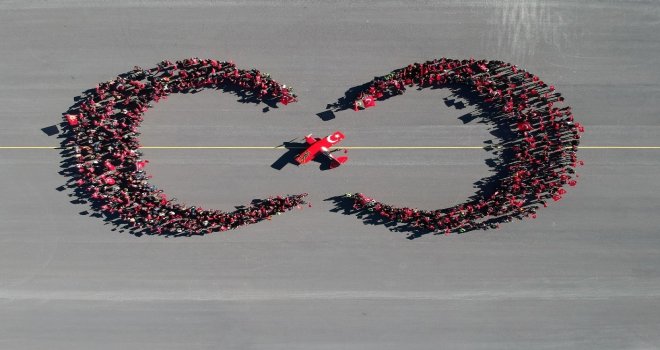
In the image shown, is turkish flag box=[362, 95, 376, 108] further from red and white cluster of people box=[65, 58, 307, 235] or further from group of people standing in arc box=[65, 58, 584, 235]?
red and white cluster of people box=[65, 58, 307, 235]

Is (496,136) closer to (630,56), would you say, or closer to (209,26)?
(630,56)

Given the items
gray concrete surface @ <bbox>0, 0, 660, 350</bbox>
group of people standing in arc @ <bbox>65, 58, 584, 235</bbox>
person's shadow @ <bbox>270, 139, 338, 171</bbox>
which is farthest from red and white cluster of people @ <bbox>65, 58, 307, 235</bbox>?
person's shadow @ <bbox>270, 139, 338, 171</bbox>

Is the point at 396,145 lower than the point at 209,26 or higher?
lower

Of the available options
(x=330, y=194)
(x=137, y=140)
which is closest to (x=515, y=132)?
(x=330, y=194)

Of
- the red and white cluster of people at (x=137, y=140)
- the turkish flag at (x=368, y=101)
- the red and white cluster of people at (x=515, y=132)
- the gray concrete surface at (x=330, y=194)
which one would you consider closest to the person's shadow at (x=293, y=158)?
the gray concrete surface at (x=330, y=194)

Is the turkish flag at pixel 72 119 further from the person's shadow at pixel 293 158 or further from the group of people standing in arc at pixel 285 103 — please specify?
the person's shadow at pixel 293 158

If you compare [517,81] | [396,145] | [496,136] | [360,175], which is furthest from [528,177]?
[360,175]

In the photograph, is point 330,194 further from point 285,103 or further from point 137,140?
point 137,140
